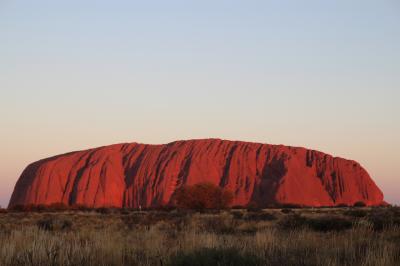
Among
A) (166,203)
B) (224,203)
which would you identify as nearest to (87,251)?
(224,203)

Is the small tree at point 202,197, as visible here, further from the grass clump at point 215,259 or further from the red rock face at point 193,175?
the grass clump at point 215,259

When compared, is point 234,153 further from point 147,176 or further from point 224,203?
point 224,203

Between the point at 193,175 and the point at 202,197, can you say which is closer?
the point at 202,197

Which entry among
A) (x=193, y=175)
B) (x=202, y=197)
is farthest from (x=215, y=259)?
(x=193, y=175)

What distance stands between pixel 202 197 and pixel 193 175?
18.9 m

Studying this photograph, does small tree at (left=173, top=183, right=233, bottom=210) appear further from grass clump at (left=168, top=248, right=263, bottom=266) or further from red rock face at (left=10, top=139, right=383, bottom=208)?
grass clump at (left=168, top=248, right=263, bottom=266)

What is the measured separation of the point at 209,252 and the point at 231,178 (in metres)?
72.6

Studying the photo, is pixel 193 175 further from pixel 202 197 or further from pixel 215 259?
pixel 215 259

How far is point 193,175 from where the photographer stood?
79188mm

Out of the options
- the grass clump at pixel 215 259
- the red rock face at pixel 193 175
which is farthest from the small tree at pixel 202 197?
the grass clump at pixel 215 259

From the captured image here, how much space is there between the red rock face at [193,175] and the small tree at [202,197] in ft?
43.5

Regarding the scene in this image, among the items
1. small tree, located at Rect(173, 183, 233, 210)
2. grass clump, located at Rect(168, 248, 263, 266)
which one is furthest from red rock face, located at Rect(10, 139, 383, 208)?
grass clump, located at Rect(168, 248, 263, 266)

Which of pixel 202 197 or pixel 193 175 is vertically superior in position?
pixel 193 175

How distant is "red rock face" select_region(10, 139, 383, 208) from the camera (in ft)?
255
